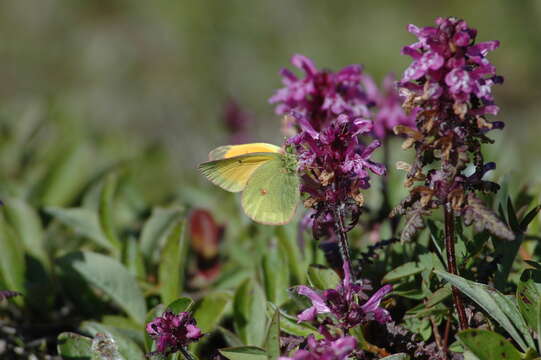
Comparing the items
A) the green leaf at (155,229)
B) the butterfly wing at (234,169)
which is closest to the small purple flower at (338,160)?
the butterfly wing at (234,169)

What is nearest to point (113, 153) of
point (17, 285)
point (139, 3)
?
point (17, 285)

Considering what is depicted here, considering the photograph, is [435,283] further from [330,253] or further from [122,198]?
[122,198]

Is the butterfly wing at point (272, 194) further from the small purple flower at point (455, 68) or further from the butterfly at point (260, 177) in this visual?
the small purple flower at point (455, 68)

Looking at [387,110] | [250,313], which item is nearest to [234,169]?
[250,313]

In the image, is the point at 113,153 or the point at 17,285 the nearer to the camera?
the point at 17,285

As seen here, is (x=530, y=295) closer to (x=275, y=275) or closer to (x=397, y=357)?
(x=397, y=357)

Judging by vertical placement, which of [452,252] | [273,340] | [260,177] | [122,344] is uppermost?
[260,177]
